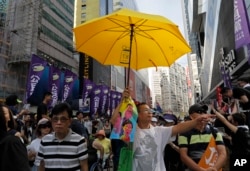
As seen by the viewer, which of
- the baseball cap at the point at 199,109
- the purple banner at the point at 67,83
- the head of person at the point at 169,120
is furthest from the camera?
the purple banner at the point at 67,83

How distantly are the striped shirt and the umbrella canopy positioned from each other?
5.60 feet

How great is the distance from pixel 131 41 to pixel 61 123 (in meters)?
1.75

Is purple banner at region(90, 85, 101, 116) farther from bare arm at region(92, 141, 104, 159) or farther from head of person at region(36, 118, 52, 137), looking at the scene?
head of person at region(36, 118, 52, 137)

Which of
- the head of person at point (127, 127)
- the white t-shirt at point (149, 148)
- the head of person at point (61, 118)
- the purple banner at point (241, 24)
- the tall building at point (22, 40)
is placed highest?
the tall building at point (22, 40)

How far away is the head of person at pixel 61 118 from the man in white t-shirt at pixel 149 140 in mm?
628

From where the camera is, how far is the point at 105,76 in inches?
2238

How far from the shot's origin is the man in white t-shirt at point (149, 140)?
284cm

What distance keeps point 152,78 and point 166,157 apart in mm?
154280

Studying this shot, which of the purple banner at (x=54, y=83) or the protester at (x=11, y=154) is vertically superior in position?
the purple banner at (x=54, y=83)

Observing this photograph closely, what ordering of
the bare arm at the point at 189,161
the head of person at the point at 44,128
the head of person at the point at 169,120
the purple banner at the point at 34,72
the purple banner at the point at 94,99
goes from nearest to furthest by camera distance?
the bare arm at the point at 189,161
the head of person at the point at 44,128
the head of person at the point at 169,120
the purple banner at the point at 34,72
the purple banner at the point at 94,99

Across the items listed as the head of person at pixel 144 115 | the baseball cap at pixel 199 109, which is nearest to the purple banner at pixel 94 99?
the baseball cap at pixel 199 109

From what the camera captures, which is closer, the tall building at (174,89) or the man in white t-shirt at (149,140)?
the man in white t-shirt at (149,140)

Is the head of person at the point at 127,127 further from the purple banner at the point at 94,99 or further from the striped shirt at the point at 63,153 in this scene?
the purple banner at the point at 94,99

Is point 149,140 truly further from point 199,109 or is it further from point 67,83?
point 67,83
